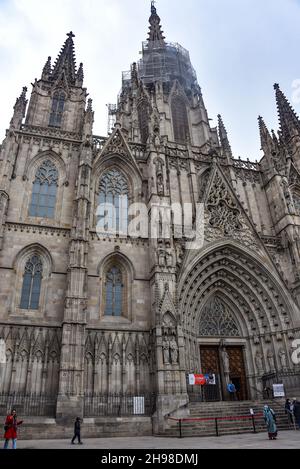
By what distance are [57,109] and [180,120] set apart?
1222 cm

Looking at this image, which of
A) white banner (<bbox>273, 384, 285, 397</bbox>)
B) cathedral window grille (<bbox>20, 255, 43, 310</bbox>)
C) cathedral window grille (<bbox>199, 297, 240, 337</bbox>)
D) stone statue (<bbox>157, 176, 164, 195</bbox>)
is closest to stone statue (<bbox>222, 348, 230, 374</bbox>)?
cathedral window grille (<bbox>199, 297, 240, 337</bbox>)

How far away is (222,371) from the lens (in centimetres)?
2055

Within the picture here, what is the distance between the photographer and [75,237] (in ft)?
62.0

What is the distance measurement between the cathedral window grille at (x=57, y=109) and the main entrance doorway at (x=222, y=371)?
19.3 meters

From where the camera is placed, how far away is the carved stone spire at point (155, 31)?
4328 centimetres

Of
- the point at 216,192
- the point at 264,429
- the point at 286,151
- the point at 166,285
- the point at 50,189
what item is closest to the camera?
the point at 264,429

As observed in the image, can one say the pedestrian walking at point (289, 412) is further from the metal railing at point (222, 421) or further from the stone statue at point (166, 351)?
the stone statue at point (166, 351)

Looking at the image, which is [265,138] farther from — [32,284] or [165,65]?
[32,284]

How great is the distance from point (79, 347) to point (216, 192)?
1467cm

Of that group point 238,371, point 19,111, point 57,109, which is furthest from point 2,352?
point 57,109

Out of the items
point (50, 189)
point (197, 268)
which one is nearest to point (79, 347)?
point (197, 268)

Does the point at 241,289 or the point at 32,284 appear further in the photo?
the point at 241,289

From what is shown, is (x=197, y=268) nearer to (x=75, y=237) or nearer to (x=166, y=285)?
(x=166, y=285)

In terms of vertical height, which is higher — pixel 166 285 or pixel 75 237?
pixel 75 237
